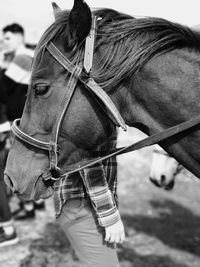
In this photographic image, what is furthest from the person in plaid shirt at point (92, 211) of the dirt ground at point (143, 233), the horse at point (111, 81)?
the dirt ground at point (143, 233)

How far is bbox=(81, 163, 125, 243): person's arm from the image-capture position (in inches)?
94.0

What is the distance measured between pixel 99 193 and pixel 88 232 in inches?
12.3

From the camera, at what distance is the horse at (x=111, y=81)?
1.96m

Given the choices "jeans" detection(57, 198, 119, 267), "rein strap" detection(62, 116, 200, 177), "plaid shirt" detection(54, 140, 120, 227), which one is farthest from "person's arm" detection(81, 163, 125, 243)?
"rein strap" detection(62, 116, 200, 177)

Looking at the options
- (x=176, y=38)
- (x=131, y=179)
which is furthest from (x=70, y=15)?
(x=131, y=179)

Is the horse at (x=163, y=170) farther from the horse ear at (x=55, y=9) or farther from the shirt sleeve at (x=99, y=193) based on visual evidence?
the horse ear at (x=55, y=9)

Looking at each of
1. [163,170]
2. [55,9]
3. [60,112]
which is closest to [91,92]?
[60,112]

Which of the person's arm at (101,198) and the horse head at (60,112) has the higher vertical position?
the horse head at (60,112)

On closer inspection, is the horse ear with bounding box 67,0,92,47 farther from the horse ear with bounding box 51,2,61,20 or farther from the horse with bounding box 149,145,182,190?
the horse with bounding box 149,145,182,190

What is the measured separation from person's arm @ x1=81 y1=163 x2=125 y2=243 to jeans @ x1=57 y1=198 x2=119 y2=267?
0.12 metres

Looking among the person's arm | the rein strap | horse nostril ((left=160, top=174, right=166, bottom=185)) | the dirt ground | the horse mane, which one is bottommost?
the dirt ground

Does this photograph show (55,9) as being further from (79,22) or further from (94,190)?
(94,190)

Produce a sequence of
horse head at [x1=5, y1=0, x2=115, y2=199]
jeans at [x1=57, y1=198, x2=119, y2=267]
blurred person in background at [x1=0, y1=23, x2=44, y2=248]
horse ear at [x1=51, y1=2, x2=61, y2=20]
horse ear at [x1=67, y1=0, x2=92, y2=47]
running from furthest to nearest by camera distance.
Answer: blurred person in background at [x1=0, y1=23, x2=44, y2=248] < jeans at [x1=57, y1=198, x2=119, y2=267] < horse ear at [x1=51, y1=2, x2=61, y2=20] < horse head at [x1=5, y1=0, x2=115, y2=199] < horse ear at [x1=67, y1=0, x2=92, y2=47]

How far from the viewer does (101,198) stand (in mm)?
2385
